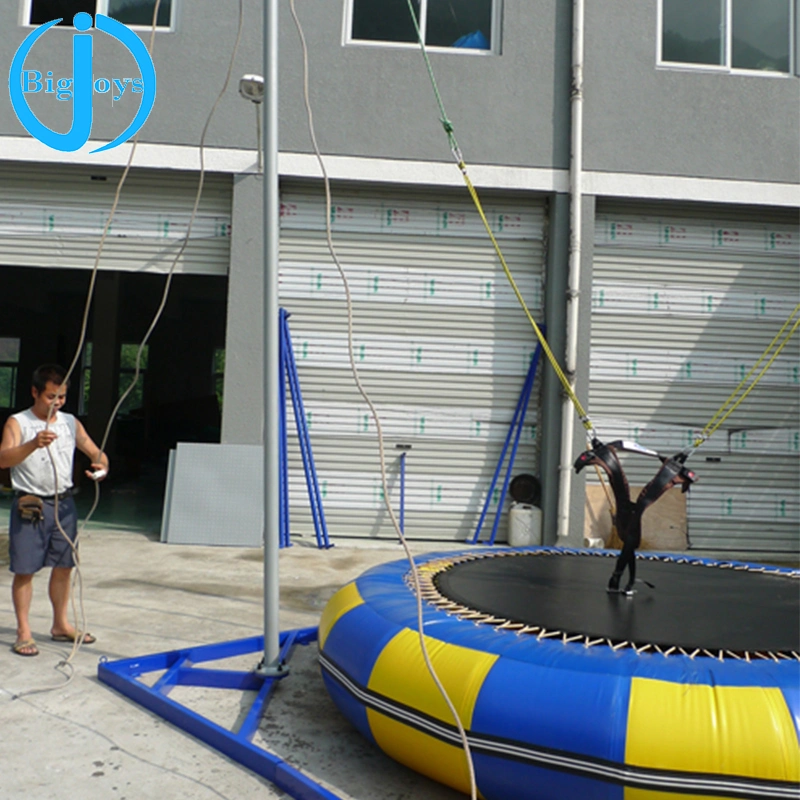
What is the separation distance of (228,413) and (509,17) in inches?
182

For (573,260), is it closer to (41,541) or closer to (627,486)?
(627,486)

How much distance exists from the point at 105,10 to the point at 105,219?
1987 millimetres

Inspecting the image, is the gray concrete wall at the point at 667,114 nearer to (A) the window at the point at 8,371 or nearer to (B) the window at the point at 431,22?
(B) the window at the point at 431,22

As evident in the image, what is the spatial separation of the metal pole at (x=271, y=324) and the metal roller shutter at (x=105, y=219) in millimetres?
4345

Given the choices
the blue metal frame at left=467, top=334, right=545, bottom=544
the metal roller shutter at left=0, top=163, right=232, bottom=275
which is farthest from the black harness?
the metal roller shutter at left=0, top=163, right=232, bottom=275

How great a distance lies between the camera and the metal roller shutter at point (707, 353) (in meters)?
7.73

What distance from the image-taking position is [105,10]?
748 cm

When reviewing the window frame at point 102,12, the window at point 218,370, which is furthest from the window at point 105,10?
the window at point 218,370

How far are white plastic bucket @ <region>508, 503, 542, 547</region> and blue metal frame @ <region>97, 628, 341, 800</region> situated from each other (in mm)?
3661

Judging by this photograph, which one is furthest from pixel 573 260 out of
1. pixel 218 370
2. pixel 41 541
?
→ pixel 218 370

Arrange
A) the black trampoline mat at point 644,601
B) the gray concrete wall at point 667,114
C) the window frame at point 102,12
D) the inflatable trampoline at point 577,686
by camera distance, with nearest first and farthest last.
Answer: the inflatable trampoline at point 577,686, the black trampoline mat at point 644,601, the window frame at point 102,12, the gray concrete wall at point 667,114

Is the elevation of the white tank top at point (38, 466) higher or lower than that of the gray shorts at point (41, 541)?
higher

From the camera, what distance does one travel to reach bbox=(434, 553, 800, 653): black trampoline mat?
106 inches

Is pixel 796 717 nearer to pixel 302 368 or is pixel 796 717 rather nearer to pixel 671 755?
pixel 671 755
